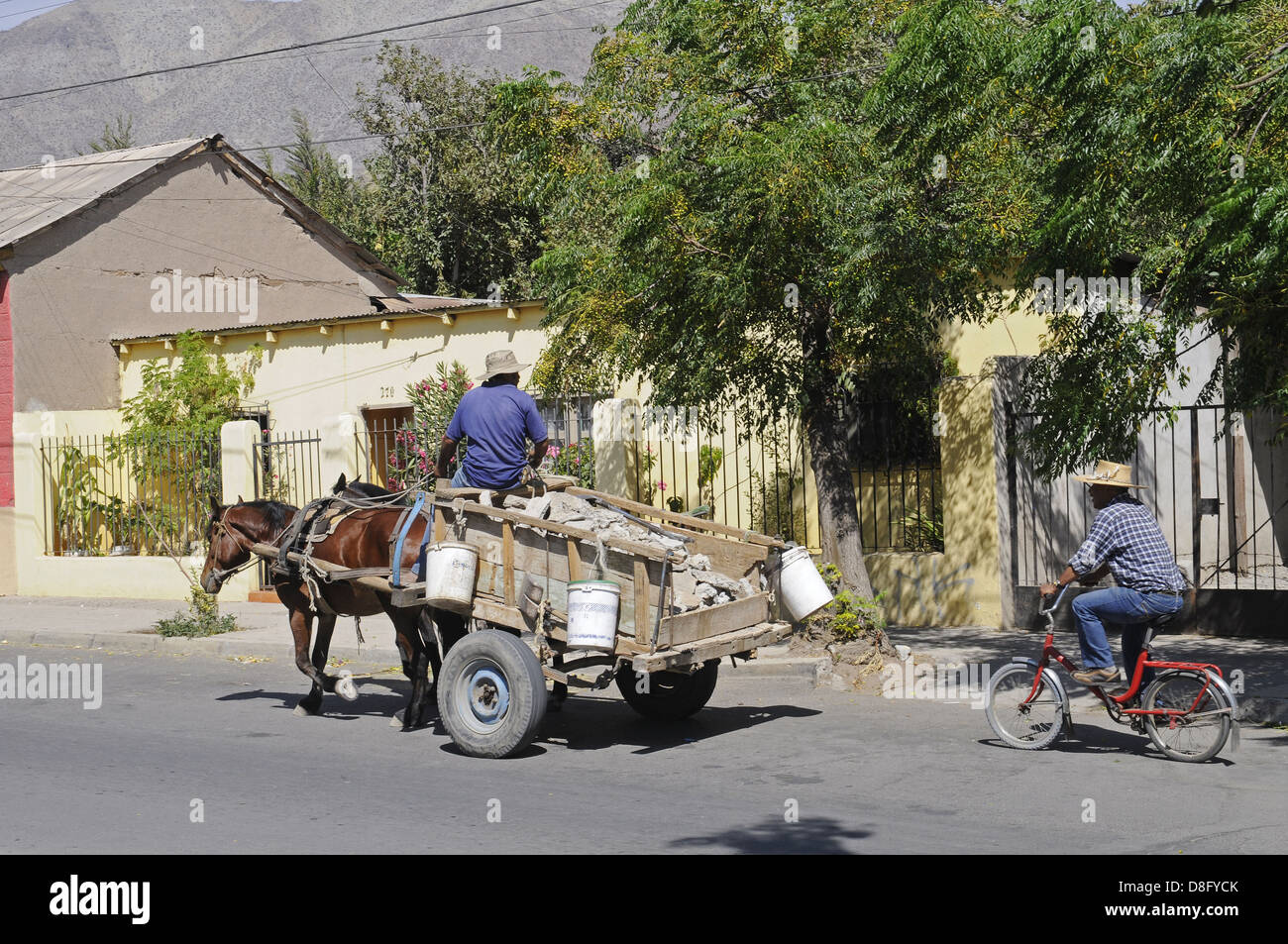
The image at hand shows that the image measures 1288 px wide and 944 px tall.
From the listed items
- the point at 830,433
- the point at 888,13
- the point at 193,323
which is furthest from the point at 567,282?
the point at 193,323

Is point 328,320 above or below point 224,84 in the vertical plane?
below

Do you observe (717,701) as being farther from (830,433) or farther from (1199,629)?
(1199,629)

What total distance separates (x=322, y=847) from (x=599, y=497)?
150 inches

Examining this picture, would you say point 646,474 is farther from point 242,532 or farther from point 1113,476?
point 1113,476

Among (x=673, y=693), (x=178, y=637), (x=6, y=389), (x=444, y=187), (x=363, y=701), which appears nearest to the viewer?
(x=673, y=693)

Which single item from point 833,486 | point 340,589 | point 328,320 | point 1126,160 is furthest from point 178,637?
point 1126,160

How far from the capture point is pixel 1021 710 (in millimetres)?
8609

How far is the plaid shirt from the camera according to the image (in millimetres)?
8141

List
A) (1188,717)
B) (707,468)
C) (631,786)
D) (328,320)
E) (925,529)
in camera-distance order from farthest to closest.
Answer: (328,320), (707,468), (925,529), (1188,717), (631,786)

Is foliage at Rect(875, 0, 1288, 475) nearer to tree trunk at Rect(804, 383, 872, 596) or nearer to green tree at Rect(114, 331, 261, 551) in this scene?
tree trunk at Rect(804, 383, 872, 596)

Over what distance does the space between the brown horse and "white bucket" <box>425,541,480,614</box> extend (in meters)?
0.78

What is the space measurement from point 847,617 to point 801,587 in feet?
9.11

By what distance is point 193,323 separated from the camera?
2461 cm

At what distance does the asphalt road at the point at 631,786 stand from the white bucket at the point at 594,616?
0.85 m
